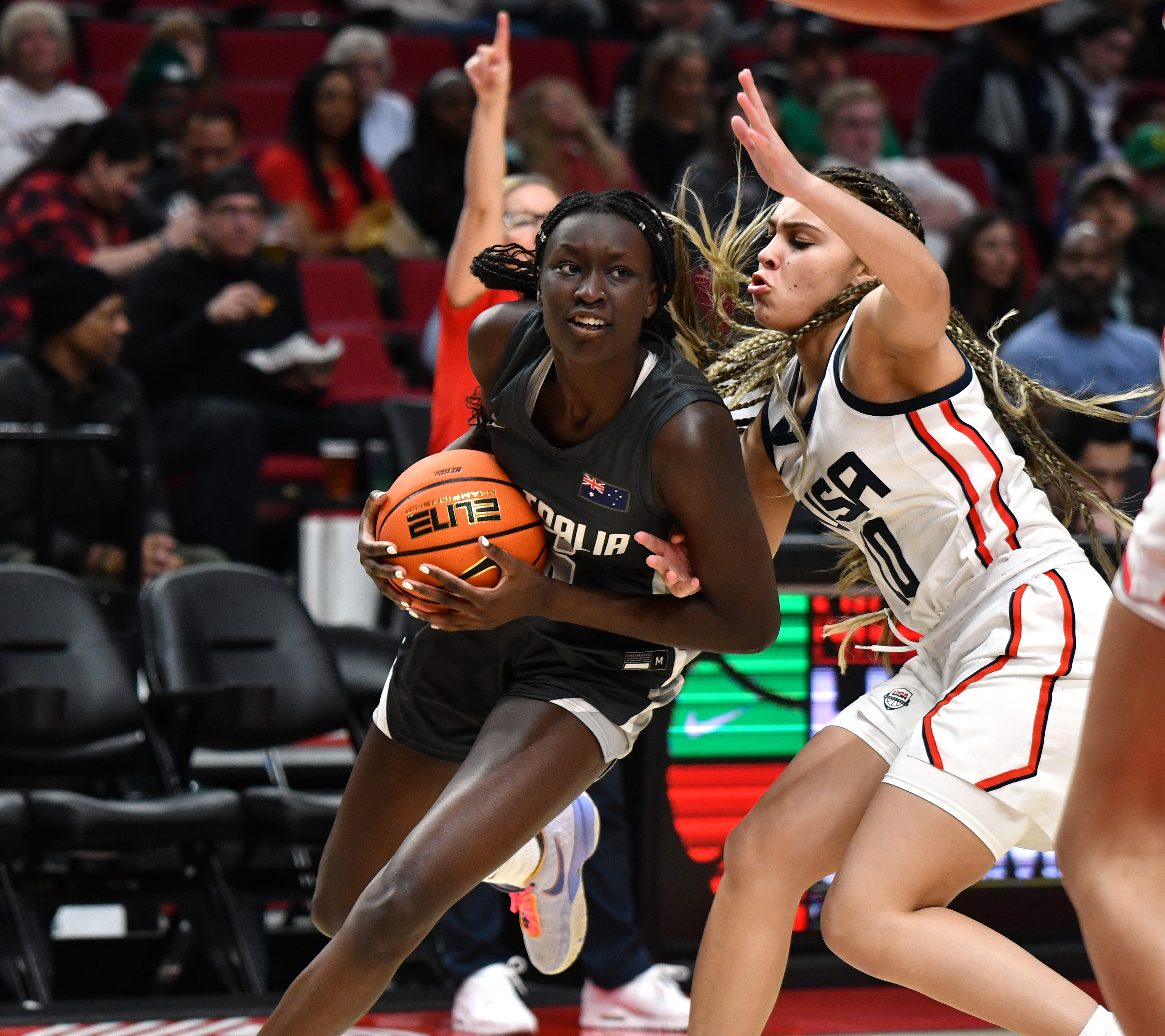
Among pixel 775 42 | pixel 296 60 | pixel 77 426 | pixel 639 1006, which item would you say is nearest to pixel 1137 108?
pixel 775 42

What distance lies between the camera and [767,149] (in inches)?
115

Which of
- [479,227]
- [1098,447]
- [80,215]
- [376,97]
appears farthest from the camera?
[376,97]

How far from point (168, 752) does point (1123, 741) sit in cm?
384

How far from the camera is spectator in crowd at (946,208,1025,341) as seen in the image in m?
7.67

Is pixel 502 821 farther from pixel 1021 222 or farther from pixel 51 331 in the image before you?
pixel 1021 222

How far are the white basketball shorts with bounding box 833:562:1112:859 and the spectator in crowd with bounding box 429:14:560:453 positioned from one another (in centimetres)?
147

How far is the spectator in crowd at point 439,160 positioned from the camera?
838 cm

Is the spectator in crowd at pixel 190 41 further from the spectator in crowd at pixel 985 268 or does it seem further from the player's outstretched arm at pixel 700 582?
the player's outstretched arm at pixel 700 582

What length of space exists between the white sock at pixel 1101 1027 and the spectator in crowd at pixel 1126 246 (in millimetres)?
5848

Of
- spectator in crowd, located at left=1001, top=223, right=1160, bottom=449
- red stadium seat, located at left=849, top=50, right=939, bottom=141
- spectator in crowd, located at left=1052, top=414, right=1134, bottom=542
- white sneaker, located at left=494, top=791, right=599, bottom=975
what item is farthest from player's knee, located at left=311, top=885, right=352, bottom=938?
red stadium seat, located at left=849, top=50, right=939, bottom=141

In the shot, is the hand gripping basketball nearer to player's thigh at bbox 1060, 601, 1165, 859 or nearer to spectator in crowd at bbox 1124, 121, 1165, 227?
player's thigh at bbox 1060, 601, 1165, 859

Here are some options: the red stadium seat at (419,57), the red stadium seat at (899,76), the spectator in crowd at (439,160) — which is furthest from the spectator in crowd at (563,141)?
the red stadium seat at (899,76)

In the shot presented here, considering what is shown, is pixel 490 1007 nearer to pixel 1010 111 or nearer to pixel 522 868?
pixel 522 868

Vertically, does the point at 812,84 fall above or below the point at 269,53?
below
